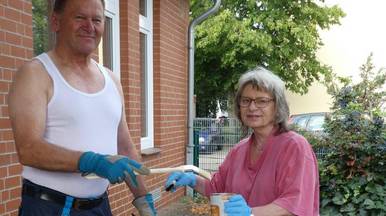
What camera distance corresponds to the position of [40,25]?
379cm

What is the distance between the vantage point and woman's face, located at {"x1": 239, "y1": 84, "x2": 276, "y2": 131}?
7.52ft

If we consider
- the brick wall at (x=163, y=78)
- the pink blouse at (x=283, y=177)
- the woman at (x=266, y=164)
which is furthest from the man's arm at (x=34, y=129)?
the brick wall at (x=163, y=78)

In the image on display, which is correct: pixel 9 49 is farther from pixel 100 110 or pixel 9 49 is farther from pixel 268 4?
pixel 268 4

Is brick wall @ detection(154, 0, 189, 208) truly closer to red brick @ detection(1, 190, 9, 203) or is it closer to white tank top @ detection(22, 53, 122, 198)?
red brick @ detection(1, 190, 9, 203)

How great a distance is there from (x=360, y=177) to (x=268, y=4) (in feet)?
40.1

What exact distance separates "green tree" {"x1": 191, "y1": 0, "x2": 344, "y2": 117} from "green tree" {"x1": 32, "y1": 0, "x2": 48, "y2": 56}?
1155 cm

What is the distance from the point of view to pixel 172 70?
21.6 feet

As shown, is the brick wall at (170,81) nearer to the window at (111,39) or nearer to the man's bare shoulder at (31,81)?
the window at (111,39)

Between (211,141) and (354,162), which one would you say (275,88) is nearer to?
(354,162)

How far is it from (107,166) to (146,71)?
4278 millimetres

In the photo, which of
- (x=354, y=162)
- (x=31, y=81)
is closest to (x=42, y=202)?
(x=31, y=81)

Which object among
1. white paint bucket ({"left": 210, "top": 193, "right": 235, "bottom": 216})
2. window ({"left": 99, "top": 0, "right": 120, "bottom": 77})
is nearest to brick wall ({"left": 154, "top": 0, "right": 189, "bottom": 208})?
window ({"left": 99, "top": 0, "right": 120, "bottom": 77})

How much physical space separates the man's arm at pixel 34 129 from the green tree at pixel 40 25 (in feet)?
6.54

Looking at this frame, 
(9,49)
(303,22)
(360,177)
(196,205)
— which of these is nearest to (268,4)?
(303,22)
